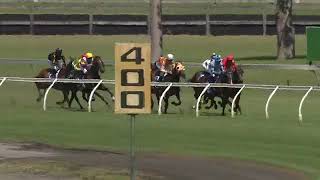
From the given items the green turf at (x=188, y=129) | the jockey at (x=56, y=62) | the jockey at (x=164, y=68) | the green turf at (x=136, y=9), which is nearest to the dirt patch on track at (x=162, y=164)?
the green turf at (x=188, y=129)

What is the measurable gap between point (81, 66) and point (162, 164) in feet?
33.7

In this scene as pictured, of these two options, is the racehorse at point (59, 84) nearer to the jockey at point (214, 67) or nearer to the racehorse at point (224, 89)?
the racehorse at point (224, 89)

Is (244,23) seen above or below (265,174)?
above

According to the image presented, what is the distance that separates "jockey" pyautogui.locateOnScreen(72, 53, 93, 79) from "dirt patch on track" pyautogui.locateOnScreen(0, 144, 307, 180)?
786 cm

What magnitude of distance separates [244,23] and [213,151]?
3016cm

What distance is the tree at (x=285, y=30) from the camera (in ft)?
127

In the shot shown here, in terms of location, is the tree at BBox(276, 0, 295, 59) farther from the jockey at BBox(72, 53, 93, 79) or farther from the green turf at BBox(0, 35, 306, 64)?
the jockey at BBox(72, 53, 93, 79)

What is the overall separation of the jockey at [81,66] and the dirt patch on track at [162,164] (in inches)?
309

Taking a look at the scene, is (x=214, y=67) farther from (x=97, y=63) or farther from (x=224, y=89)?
(x=97, y=63)

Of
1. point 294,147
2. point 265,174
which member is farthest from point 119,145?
point 265,174

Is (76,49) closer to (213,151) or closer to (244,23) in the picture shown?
(244,23)

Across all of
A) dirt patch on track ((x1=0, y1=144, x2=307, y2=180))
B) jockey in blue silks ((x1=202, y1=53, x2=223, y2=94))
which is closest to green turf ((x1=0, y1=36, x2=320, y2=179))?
dirt patch on track ((x1=0, y1=144, x2=307, y2=180))

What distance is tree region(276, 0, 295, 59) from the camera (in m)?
38.6

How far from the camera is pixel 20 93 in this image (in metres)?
28.6
